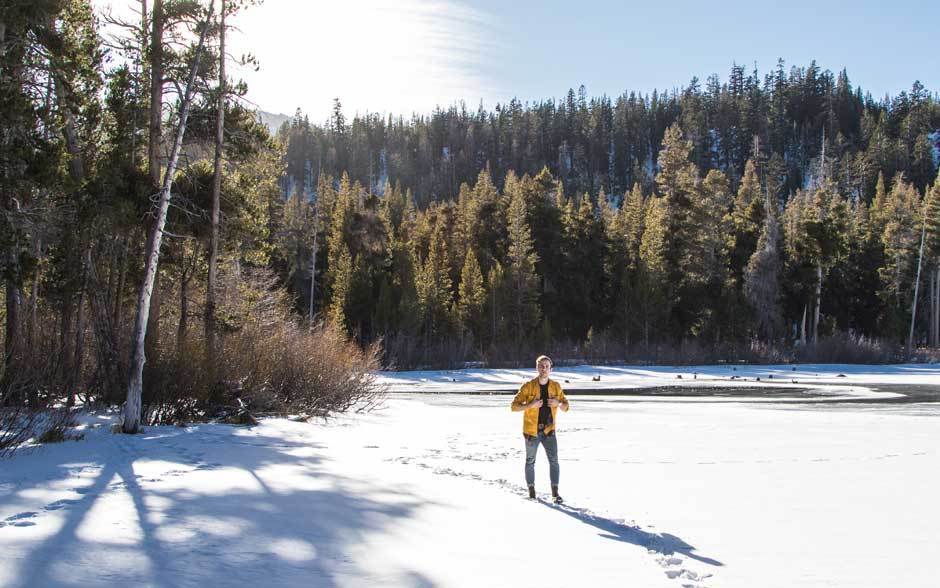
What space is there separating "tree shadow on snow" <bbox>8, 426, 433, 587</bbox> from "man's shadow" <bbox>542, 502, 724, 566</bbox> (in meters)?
1.93

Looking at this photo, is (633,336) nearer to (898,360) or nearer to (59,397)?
(898,360)

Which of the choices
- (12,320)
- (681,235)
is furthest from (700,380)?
(12,320)

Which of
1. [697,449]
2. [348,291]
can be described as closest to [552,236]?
[348,291]

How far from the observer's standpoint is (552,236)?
6019cm

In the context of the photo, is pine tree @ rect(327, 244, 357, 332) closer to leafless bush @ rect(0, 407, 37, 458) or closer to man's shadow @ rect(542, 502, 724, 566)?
leafless bush @ rect(0, 407, 37, 458)

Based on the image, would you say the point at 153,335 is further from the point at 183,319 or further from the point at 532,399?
the point at 532,399

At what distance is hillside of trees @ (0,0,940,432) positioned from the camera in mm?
13781

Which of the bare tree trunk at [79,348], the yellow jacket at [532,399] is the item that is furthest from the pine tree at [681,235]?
the yellow jacket at [532,399]

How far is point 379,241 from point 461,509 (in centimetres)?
4926

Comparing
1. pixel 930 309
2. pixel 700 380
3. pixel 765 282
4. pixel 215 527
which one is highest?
pixel 765 282

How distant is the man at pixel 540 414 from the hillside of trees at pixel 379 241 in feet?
21.7

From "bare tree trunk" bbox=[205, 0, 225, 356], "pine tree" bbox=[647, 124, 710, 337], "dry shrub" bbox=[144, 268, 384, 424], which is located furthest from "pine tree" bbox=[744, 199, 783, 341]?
"bare tree trunk" bbox=[205, 0, 225, 356]

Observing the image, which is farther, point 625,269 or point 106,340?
point 625,269

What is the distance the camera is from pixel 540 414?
345 inches
